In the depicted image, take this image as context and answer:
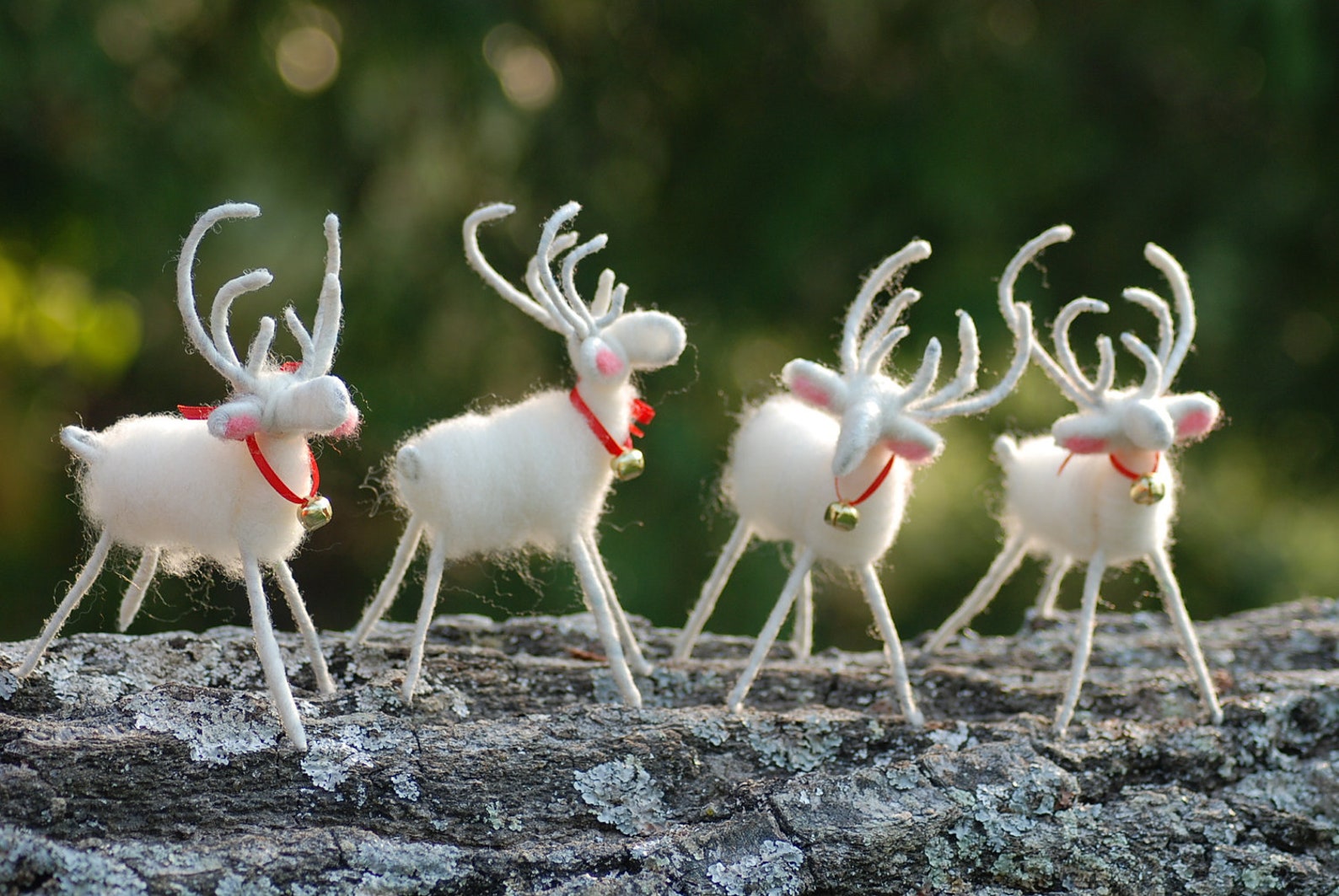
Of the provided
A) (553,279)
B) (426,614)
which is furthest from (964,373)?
(426,614)

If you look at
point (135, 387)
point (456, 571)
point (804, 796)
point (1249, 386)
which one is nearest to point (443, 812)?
point (804, 796)

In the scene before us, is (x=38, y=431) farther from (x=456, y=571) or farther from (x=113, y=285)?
(x=456, y=571)

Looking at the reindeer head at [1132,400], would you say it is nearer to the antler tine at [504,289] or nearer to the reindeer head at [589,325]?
the reindeer head at [589,325]

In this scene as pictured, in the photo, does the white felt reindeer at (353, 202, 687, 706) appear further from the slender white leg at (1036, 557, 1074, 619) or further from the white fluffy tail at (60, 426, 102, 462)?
the slender white leg at (1036, 557, 1074, 619)

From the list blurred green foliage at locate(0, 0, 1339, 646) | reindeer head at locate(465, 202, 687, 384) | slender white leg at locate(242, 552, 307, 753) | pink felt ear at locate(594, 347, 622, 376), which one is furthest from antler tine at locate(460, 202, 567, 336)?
blurred green foliage at locate(0, 0, 1339, 646)

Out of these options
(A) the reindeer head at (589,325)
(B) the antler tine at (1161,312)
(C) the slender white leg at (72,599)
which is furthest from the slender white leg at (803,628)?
(C) the slender white leg at (72,599)

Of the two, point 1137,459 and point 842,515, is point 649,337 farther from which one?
point 1137,459

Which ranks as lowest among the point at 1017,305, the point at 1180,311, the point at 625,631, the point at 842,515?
the point at 625,631
